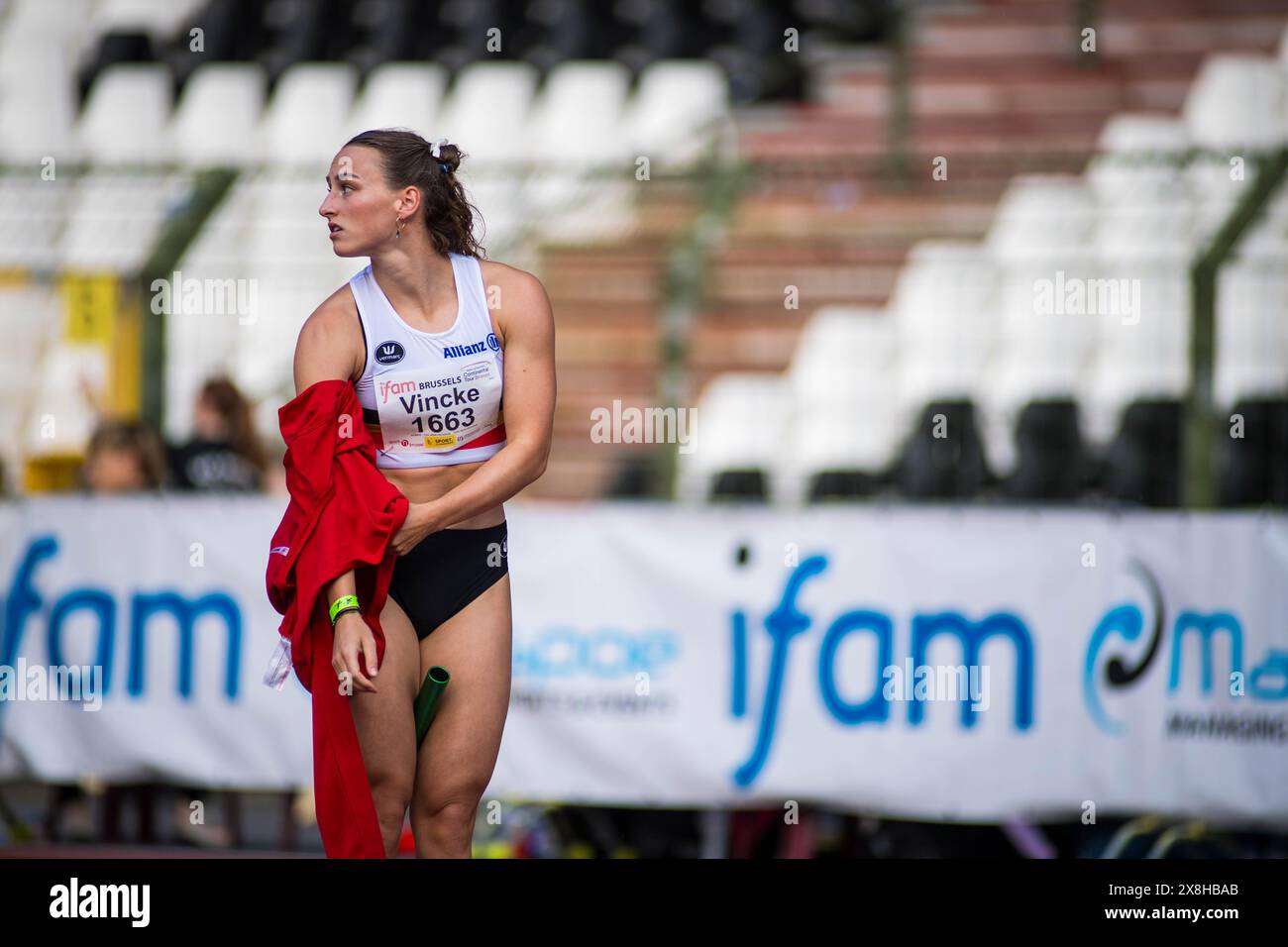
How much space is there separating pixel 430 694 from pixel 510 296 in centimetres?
88

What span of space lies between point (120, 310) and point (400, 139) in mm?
4713

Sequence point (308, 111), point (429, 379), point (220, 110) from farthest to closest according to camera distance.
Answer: point (220, 110), point (308, 111), point (429, 379)

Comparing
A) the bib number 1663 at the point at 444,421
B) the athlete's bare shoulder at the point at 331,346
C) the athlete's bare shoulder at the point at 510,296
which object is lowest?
the bib number 1663 at the point at 444,421

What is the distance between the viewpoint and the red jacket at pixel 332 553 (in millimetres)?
3469

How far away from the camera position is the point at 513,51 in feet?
50.4

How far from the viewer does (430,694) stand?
3621mm

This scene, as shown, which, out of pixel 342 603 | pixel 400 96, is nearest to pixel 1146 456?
pixel 342 603

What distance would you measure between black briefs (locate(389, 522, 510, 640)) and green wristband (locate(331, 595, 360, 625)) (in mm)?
220

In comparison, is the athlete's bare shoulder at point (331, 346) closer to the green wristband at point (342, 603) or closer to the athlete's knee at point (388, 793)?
the green wristband at point (342, 603)

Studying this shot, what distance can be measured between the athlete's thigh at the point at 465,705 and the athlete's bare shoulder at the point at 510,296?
610 mm

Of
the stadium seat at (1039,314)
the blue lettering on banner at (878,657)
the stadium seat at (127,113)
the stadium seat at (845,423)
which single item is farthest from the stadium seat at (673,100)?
the blue lettering on banner at (878,657)

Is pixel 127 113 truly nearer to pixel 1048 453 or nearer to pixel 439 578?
pixel 1048 453

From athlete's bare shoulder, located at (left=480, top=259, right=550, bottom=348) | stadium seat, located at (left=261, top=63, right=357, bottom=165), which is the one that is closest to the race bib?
athlete's bare shoulder, located at (left=480, top=259, right=550, bottom=348)
